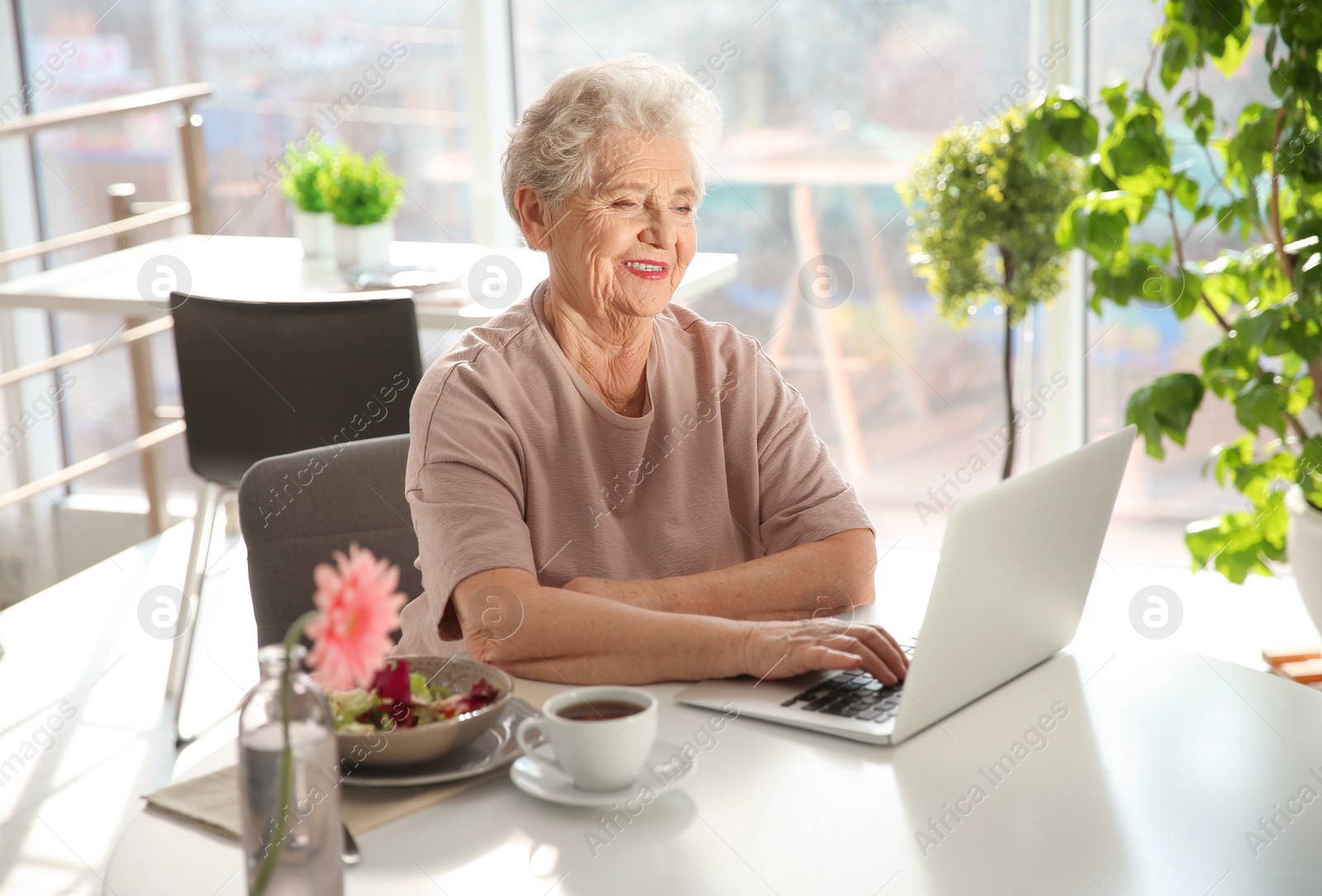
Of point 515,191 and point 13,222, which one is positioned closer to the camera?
point 515,191

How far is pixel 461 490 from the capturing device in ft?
4.46

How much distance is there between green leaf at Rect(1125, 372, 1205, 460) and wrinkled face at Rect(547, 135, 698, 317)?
4.81 feet

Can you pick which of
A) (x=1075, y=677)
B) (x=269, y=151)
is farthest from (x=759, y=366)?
(x=269, y=151)

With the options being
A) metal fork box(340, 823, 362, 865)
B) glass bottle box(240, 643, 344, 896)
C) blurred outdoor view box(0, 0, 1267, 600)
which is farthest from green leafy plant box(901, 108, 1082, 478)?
glass bottle box(240, 643, 344, 896)

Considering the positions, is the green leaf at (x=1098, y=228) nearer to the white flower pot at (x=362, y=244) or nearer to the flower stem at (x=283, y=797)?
the white flower pot at (x=362, y=244)

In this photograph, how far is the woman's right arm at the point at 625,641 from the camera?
46.9 inches

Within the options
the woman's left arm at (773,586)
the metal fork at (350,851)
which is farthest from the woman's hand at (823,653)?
the metal fork at (350,851)

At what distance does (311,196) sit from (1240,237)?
2161mm

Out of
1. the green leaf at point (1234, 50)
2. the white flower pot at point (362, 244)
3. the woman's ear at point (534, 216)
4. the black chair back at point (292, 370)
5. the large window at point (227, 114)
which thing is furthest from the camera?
the large window at point (227, 114)

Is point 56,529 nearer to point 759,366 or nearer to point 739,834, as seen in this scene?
point 759,366

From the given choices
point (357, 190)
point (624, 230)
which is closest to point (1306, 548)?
point (624, 230)

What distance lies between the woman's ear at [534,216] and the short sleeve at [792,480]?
30 centimetres

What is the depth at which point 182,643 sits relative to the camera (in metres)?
2.86

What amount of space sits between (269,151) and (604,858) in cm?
351
